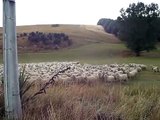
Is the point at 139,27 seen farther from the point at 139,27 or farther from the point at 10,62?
the point at 10,62

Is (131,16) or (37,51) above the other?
(131,16)

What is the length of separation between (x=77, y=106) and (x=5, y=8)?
172cm

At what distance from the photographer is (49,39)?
64.6 m

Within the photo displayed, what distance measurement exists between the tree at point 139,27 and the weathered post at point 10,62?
148 feet

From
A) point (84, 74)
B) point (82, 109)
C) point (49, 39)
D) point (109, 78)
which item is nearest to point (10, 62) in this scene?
point (82, 109)

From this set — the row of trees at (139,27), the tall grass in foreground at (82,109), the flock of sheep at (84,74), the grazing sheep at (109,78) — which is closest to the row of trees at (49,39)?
the row of trees at (139,27)

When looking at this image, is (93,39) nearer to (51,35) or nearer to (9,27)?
(51,35)

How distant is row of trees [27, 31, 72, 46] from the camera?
63.4 meters

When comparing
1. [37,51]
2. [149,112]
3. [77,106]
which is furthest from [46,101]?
[37,51]

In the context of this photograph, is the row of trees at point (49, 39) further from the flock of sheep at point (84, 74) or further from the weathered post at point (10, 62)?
the weathered post at point (10, 62)

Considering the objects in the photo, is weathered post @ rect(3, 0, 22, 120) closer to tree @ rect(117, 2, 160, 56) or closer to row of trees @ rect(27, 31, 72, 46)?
tree @ rect(117, 2, 160, 56)

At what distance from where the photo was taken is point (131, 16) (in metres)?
50.4

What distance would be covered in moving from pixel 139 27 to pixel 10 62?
45.6 meters

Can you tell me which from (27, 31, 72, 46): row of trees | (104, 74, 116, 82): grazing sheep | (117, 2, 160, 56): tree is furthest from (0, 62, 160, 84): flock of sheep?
(27, 31, 72, 46): row of trees
